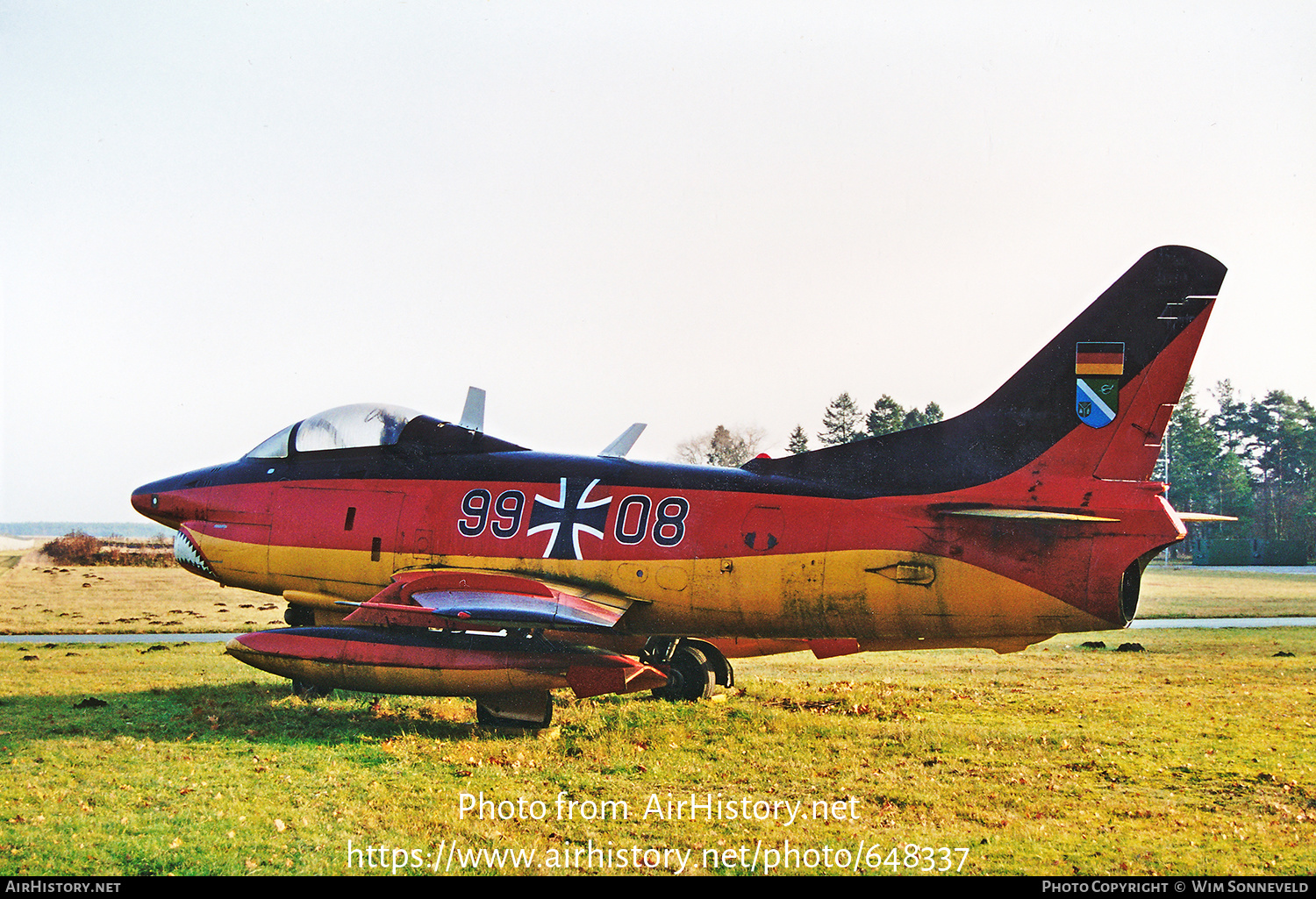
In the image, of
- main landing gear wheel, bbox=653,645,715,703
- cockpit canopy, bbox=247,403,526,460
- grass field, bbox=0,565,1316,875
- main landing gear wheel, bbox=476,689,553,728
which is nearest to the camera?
grass field, bbox=0,565,1316,875

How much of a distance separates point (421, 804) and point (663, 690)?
5510 millimetres

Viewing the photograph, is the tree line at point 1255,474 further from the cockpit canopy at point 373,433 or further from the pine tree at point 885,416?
the cockpit canopy at point 373,433

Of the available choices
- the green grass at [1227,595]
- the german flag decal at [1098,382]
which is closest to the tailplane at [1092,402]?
the german flag decal at [1098,382]

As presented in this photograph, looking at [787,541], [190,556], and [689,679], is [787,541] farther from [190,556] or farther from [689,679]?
[190,556]

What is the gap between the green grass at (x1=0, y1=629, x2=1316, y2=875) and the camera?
660 centimetres

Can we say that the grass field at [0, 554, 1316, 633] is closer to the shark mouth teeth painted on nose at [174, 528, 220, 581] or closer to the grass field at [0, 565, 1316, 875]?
the shark mouth teeth painted on nose at [174, 528, 220, 581]

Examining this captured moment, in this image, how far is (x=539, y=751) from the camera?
9.52 meters

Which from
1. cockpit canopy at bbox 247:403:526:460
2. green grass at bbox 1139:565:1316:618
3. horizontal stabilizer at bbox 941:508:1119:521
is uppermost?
cockpit canopy at bbox 247:403:526:460

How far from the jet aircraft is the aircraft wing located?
3 centimetres

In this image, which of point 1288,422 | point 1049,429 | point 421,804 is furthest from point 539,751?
point 1288,422

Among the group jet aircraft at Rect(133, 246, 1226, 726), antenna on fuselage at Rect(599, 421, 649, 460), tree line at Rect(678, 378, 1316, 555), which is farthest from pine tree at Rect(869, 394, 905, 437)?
jet aircraft at Rect(133, 246, 1226, 726)

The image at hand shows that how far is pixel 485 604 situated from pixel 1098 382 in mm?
7075

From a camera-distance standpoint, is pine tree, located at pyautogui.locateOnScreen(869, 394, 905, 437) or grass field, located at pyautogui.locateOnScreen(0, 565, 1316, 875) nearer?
grass field, located at pyautogui.locateOnScreen(0, 565, 1316, 875)
